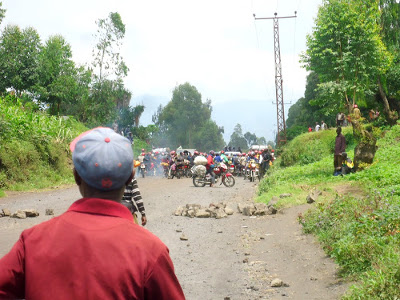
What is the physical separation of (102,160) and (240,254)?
7636 millimetres

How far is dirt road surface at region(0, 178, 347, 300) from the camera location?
709cm

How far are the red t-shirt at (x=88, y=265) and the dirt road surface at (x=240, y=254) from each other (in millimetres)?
4929

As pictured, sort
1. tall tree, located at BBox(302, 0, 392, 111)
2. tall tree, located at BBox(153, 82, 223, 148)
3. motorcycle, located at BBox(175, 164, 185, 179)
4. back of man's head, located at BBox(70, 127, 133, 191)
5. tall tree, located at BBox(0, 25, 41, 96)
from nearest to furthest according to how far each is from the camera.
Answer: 1. back of man's head, located at BBox(70, 127, 133, 191)
2. tall tree, located at BBox(302, 0, 392, 111)
3. motorcycle, located at BBox(175, 164, 185, 179)
4. tall tree, located at BBox(0, 25, 41, 96)
5. tall tree, located at BBox(153, 82, 223, 148)

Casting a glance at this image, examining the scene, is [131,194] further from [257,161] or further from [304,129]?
[304,129]

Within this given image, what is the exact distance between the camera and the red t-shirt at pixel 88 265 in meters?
1.92

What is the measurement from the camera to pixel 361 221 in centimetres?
795

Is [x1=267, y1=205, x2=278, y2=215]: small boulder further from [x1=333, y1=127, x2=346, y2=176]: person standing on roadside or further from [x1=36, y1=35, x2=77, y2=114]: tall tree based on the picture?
[x1=36, y1=35, x2=77, y2=114]: tall tree

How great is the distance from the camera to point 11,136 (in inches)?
974

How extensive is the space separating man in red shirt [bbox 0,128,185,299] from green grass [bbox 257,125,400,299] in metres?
3.91

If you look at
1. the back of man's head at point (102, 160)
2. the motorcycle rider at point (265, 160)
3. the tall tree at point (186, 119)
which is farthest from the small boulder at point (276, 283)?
the tall tree at point (186, 119)

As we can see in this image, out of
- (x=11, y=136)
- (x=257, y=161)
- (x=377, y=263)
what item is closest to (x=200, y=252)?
(x=377, y=263)

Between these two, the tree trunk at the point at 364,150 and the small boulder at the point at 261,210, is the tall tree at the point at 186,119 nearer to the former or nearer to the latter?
the tree trunk at the point at 364,150

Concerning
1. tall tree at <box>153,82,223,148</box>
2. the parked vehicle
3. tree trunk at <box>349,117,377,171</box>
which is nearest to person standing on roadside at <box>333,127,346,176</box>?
tree trunk at <box>349,117,377,171</box>

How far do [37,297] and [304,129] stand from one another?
5932 centimetres
